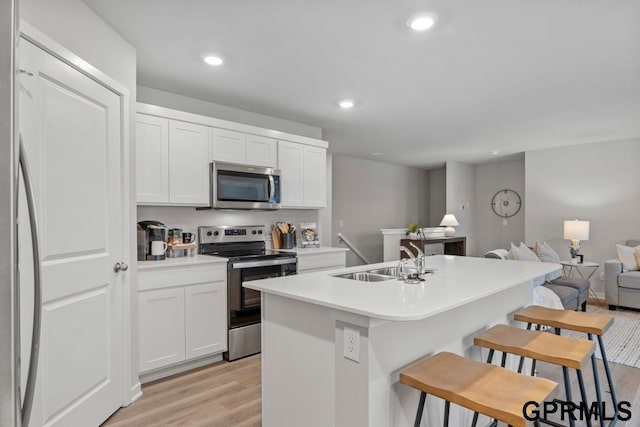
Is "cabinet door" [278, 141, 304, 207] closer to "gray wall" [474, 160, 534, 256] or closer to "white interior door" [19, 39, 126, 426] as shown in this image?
"white interior door" [19, 39, 126, 426]

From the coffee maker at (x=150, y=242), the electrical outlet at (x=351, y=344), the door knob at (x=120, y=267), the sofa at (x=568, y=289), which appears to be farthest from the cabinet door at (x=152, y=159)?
the sofa at (x=568, y=289)

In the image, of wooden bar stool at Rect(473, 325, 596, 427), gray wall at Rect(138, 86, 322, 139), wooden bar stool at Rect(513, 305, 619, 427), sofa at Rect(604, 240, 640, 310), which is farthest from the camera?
sofa at Rect(604, 240, 640, 310)

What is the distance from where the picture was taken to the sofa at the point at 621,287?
15.5ft

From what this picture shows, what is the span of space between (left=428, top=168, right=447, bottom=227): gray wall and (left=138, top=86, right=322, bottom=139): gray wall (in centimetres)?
517

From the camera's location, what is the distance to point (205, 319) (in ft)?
10.1

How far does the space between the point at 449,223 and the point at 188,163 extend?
5.61 m

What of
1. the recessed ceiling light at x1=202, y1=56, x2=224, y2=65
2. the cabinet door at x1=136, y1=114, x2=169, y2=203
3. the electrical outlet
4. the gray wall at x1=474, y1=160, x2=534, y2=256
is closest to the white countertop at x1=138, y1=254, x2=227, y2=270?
the cabinet door at x1=136, y1=114, x2=169, y2=203

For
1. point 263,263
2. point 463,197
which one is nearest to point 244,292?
point 263,263

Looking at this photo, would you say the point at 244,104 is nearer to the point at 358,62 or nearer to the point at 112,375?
the point at 358,62

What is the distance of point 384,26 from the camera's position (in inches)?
90.7

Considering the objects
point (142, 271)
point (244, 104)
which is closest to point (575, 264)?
point (244, 104)

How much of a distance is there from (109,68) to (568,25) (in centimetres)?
286

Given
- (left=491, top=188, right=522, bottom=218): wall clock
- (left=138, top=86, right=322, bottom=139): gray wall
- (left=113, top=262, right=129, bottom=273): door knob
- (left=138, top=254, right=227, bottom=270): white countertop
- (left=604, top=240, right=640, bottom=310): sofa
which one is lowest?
(left=604, top=240, right=640, bottom=310): sofa

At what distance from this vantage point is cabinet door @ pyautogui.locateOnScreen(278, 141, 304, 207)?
13.4ft
